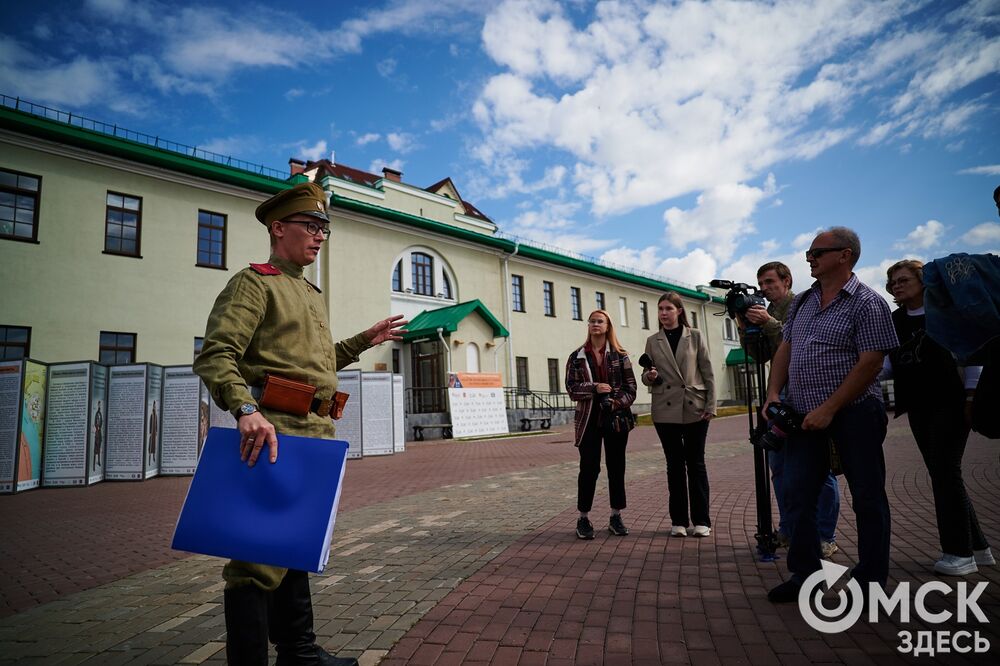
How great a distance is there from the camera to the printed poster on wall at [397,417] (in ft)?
48.7

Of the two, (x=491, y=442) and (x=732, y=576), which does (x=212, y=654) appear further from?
(x=491, y=442)

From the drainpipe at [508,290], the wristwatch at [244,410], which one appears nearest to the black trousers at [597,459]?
the wristwatch at [244,410]

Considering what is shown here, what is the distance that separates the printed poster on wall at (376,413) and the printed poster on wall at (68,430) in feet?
18.5

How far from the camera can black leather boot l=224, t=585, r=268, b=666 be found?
2.04 meters

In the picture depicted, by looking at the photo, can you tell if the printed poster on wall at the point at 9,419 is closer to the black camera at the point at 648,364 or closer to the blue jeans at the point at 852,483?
the black camera at the point at 648,364

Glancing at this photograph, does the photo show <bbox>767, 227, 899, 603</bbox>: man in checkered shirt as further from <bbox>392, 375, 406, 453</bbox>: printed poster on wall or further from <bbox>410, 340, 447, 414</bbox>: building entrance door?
<bbox>410, 340, 447, 414</bbox>: building entrance door

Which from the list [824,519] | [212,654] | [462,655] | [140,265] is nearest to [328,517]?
[462,655]

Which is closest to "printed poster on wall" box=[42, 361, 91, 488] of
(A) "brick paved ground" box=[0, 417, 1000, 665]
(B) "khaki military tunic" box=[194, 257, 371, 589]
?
(A) "brick paved ground" box=[0, 417, 1000, 665]

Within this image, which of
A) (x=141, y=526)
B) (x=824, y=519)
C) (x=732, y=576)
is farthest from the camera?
(x=141, y=526)

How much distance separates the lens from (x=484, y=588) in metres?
3.55

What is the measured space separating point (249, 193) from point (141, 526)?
1505 centimetres

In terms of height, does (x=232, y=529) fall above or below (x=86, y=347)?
below

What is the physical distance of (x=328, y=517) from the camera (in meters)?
2.01

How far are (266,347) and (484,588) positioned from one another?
2.17 m
